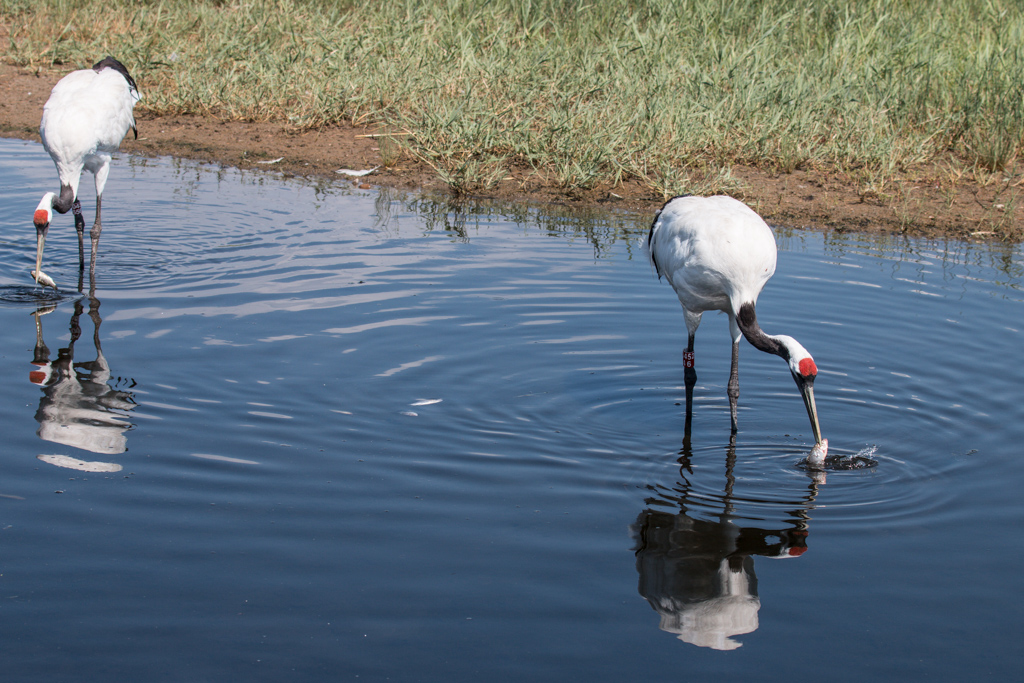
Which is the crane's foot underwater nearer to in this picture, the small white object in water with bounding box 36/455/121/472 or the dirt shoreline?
the small white object in water with bounding box 36/455/121/472

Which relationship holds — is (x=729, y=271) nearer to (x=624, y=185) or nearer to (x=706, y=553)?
(x=706, y=553)

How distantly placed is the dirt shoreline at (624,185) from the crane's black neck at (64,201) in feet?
10.8

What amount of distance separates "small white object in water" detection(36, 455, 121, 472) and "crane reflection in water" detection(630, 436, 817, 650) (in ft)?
6.74

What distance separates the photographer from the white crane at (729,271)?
480 centimetres

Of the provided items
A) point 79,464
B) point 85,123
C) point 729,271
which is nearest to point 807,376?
point 729,271

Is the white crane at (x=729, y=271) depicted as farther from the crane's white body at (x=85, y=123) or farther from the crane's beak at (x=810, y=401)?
the crane's white body at (x=85, y=123)

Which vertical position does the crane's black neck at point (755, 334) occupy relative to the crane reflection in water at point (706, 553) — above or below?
above

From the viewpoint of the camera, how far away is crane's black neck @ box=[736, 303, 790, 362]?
15.8ft

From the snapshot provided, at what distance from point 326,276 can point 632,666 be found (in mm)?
4524

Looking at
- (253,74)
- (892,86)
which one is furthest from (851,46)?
(253,74)

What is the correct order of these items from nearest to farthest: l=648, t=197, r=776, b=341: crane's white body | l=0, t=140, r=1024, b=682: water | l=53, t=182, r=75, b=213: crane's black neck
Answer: l=0, t=140, r=1024, b=682: water
l=648, t=197, r=776, b=341: crane's white body
l=53, t=182, r=75, b=213: crane's black neck

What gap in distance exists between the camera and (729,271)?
4941 mm

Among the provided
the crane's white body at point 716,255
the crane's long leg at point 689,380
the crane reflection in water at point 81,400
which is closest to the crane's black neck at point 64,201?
the crane reflection in water at point 81,400

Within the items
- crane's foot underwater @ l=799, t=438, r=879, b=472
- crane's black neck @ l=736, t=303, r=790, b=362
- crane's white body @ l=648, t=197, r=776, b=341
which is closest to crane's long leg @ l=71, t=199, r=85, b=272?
crane's white body @ l=648, t=197, r=776, b=341
